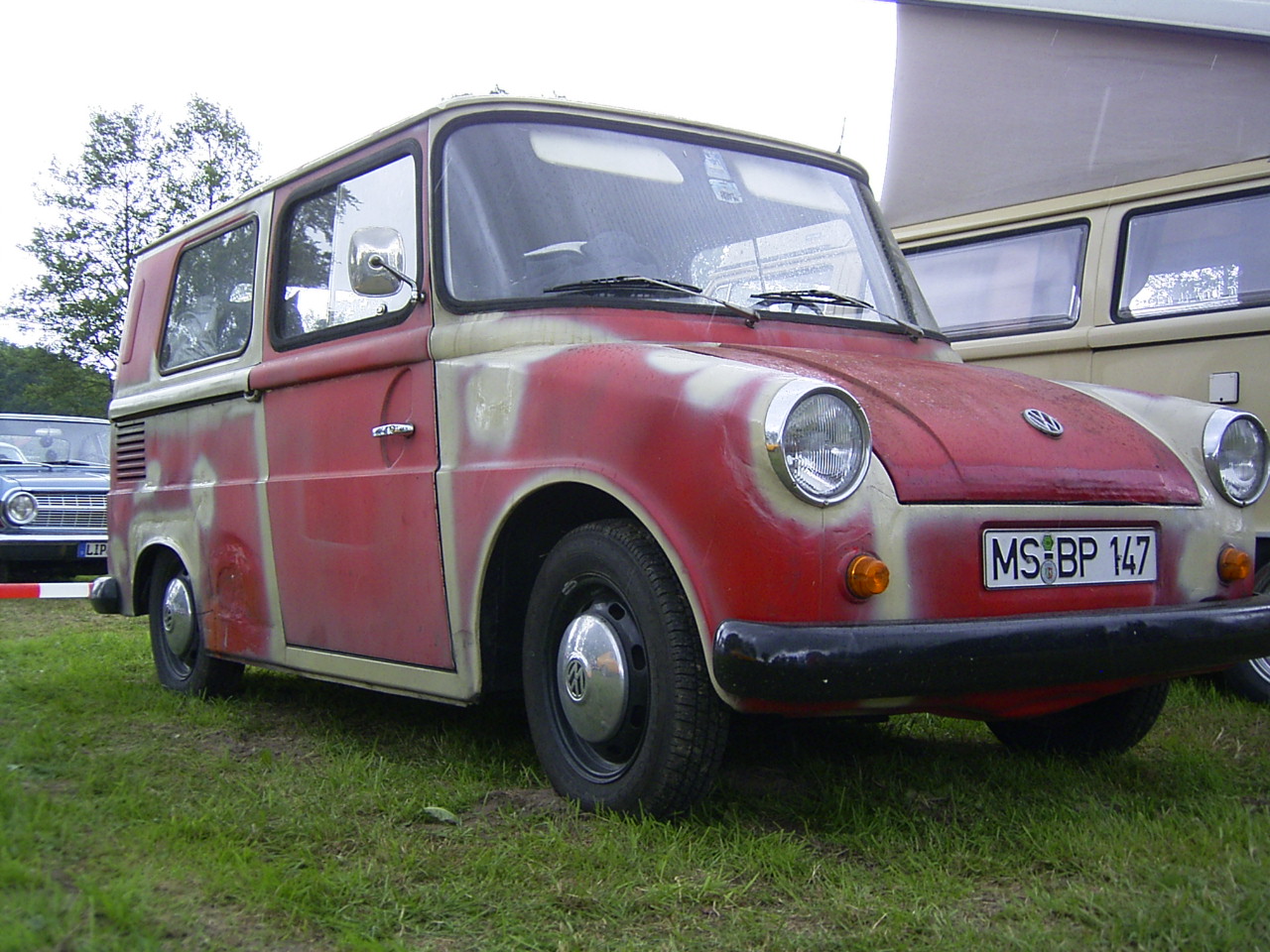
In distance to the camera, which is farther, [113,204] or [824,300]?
[113,204]

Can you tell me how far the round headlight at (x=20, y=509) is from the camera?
10.9 metres

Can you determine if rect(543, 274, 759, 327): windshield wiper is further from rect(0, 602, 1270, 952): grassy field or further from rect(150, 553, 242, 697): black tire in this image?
rect(150, 553, 242, 697): black tire

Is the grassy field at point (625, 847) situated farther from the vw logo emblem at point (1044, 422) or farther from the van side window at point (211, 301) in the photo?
the van side window at point (211, 301)

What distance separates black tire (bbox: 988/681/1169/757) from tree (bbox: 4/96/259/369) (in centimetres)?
3429

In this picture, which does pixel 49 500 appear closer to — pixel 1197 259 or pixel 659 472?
pixel 1197 259

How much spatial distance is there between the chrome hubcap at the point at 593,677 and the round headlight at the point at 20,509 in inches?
355

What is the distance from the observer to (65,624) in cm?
809

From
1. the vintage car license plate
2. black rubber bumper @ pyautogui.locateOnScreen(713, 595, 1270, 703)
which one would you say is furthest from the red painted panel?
the vintage car license plate

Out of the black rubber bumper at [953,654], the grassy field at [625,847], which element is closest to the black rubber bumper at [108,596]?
the grassy field at [625,847]

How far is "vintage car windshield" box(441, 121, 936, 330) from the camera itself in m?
3.73

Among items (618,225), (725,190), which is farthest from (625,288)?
(725,190)

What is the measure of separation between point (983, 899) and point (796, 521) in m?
0.85

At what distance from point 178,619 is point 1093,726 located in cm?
360

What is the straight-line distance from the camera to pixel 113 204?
37.2 metres
